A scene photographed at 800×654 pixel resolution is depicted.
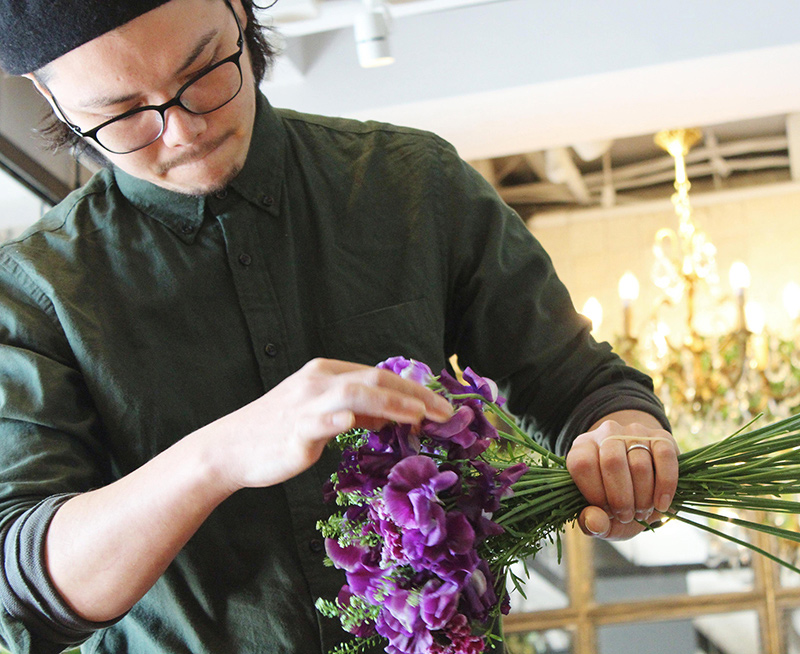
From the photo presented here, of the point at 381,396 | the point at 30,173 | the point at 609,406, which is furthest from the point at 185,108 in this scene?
the point at 30,173

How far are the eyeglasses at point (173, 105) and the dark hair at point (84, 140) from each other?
0.17 meters

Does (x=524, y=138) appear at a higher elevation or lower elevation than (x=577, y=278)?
higher

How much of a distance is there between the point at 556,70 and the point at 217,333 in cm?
244

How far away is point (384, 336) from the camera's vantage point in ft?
3.83

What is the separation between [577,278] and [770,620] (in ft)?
8.94

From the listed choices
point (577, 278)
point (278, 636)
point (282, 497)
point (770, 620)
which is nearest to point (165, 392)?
point (282, 497)

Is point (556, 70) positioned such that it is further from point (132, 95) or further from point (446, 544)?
point (446, 544)

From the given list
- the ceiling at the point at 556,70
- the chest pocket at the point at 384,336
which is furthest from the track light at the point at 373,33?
the chest pocket at the point at 384,336

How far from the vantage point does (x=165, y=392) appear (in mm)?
1081

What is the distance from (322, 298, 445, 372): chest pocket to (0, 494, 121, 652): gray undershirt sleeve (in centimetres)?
38

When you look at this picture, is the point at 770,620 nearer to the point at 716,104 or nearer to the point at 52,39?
the point at 716,104

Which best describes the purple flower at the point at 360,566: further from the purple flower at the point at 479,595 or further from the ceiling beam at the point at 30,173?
the ceiling beam at the point at 30,173

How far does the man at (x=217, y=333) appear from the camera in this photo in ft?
Answer: 2.87

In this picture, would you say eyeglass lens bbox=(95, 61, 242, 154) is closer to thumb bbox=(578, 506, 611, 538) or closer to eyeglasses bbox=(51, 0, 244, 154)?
eyeglasses bbox=(51, 0, 244, 154)
